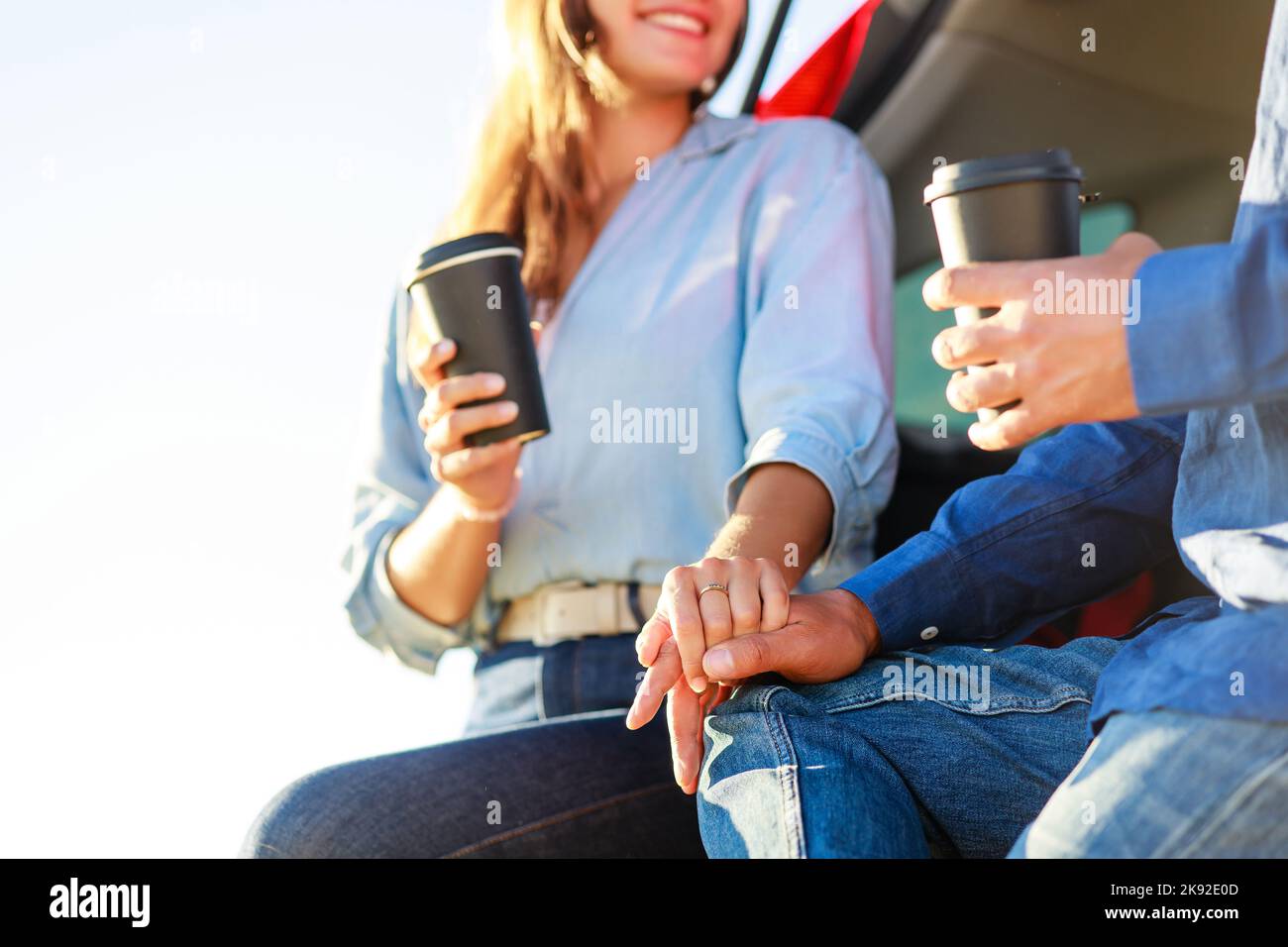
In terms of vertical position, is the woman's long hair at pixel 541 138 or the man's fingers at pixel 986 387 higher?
the woman's long hair at pixel 541 138

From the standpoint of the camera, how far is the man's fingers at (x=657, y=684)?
1061 mm

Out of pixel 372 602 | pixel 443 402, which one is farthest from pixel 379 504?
pixel 443 402

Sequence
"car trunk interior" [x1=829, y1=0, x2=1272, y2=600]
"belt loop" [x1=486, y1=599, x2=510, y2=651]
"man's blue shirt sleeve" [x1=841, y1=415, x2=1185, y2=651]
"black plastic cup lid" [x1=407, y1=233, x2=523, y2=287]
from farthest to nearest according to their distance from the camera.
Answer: "belt loop" [x1=486, y1=599, x2=510, y2=651] → "car trunk interior" [x1=829, y1=0, x2=1272, y2=600] → "black plastic cup lid" [x1=407, y1=233, x2=523, y2=287] → "man's blue shirt sleeve" [x1=841, y1=415, x2=1185, y2=651]

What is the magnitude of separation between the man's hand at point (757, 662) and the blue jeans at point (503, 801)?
1.33 ft

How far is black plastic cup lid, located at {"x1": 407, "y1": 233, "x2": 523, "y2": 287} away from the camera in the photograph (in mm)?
1457

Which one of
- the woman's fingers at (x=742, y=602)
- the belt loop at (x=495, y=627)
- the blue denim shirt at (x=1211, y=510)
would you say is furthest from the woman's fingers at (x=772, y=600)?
the belt loop at (x=495, y=627)

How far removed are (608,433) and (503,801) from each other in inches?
20.0

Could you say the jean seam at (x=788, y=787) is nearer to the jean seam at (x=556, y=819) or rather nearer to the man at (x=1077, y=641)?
the man at (x=1077, y=641)

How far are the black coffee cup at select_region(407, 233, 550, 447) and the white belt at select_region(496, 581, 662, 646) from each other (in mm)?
281

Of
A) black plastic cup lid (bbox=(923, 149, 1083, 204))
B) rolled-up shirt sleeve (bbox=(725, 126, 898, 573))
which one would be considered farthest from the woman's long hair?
black plastic cup lid (bbox=(923, 149, 1083, 204))

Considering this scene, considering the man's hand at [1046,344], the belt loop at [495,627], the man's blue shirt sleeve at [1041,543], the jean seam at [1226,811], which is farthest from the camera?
the belt loop at [495,627]

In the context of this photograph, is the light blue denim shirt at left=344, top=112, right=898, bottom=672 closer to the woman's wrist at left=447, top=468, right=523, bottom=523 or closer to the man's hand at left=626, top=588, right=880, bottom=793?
the woman's wrist at left=447, top=468, right=523, bottom=523

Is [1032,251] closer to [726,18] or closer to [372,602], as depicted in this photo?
[726,18]

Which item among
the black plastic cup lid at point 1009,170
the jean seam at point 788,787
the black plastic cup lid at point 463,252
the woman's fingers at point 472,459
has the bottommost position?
the jean seam at point 788,787
